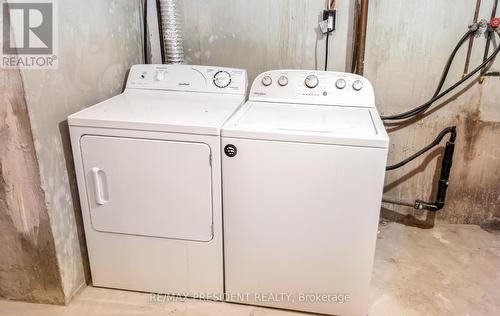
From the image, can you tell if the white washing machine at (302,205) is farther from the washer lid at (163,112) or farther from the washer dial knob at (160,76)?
the washer dial knob at (160,76)

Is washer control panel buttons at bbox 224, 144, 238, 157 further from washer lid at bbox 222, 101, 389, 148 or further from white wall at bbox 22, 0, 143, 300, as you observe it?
white wall at bbox 22, 0, 143, 300

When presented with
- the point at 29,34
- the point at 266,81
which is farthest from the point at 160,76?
the point at 29,34

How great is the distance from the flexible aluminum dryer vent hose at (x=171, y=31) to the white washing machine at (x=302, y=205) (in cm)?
62

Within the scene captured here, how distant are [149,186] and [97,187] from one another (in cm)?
23

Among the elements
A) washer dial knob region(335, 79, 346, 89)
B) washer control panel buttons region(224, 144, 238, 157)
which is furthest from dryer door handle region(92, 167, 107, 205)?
washer dial knob region(335, 79, 346, 89)

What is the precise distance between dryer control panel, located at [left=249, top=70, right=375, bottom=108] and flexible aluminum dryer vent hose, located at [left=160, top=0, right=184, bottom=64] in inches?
20.0

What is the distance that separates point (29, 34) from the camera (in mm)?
1470

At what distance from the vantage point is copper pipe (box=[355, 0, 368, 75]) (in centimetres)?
200

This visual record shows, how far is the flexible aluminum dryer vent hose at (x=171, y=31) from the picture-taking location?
2104mm

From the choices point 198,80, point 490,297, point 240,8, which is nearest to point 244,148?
point 198,80

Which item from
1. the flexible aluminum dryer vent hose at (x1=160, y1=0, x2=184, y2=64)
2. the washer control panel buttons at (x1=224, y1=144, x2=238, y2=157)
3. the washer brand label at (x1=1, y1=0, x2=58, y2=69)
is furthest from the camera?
the flexible aluminum dryer vent hose at (x1=160, y1=0, x2=184, y2=64)

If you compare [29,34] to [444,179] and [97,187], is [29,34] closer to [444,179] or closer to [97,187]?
[97,187]

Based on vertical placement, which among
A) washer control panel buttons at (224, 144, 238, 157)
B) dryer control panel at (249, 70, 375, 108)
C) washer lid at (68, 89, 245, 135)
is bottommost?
washer control panel buttons at (224, 144, 238, 157)

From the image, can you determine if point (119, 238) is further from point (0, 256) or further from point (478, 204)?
point (478, 204)
